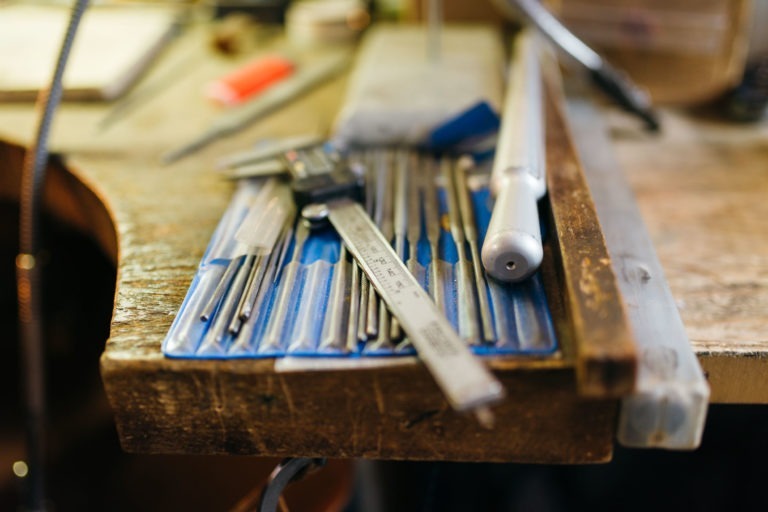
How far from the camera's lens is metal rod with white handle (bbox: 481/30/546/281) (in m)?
0.58

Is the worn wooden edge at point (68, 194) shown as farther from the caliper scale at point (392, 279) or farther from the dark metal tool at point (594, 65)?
the dark metal tool at point (594, 65)

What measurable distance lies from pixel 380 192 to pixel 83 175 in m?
0.39

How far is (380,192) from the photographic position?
78 centimetres

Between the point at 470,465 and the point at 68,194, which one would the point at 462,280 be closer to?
the point at 68,194

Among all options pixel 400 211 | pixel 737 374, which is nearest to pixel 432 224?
pixel 400 211

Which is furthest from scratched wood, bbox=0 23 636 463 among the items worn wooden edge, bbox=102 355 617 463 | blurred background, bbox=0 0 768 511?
blurred background, bbox=0 0 768 511

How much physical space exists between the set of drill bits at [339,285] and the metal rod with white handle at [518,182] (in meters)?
0.03

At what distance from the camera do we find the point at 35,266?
34.7 inches

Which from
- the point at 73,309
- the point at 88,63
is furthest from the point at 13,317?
the point at 88,63

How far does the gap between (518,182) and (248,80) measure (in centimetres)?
59

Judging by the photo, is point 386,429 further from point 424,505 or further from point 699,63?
point 699,63

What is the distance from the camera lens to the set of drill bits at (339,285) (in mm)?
547

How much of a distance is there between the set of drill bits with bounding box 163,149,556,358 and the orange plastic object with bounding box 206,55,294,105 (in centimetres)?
33

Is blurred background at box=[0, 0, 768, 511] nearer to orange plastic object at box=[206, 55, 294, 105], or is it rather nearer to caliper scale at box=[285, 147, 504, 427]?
orange plastic object at box=[206, 55, 294, 105]
